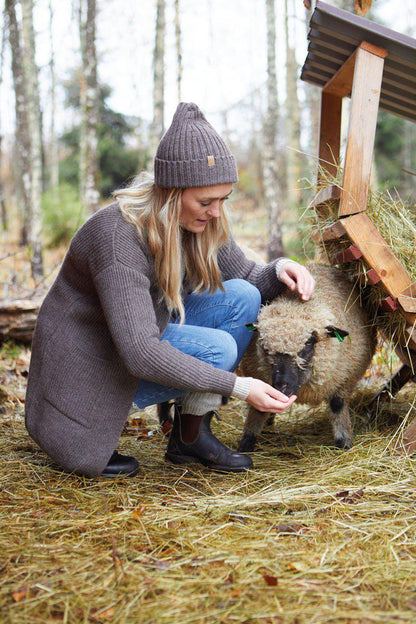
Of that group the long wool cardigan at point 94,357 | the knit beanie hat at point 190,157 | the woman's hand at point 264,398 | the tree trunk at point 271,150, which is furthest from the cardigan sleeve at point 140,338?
the tree trunk at point 271,150

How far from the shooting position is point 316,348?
3.53 m

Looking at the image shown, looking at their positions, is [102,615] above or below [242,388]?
below

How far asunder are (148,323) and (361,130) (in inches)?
69.2

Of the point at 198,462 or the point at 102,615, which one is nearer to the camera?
the point at 102,615

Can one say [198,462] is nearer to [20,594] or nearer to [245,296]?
[245,296]

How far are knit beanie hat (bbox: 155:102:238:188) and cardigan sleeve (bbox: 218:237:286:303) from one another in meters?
0.88

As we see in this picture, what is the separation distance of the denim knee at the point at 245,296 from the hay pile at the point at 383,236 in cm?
66

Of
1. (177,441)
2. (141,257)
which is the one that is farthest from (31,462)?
(141,257)

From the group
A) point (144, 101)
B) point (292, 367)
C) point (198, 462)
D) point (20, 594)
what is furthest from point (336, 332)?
point (144, 101)

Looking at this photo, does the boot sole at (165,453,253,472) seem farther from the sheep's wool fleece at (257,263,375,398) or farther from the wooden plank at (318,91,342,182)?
the wooden plank at (318,91,342,182)

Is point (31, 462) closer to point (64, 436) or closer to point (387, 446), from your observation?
point (64, 436)

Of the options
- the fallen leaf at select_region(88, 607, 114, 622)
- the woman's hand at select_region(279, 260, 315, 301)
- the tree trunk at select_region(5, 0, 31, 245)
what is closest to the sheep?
the woman's hand at select_region(279, 260, 315, 301)

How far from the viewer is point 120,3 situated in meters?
24.5

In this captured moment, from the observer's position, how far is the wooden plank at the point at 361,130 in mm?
3165
